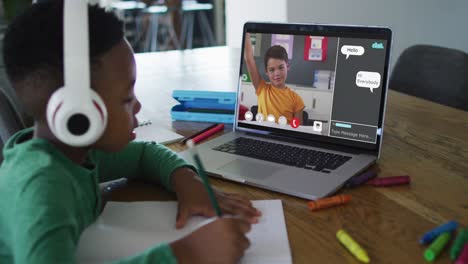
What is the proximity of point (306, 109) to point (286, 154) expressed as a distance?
0.12 meters

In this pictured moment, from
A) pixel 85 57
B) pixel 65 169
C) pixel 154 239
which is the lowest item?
pixel 154 239

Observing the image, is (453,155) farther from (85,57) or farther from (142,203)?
(85,57)

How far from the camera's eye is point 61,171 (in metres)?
0.69

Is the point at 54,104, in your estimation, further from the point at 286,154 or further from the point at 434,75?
the point at 434,75

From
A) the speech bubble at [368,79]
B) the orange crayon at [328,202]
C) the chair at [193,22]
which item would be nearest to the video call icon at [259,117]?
the speech bubble at [368,79]

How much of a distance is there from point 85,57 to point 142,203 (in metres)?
0.32

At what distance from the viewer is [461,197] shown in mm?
823

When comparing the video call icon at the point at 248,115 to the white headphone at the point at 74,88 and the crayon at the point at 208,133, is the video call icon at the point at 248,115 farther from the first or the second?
the white headphone at the point at 74,88

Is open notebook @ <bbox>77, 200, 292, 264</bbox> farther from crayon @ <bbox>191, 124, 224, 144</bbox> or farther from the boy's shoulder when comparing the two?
crayon @ <bbox>191, 124, 224, 144</bbox>

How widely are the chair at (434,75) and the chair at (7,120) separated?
1.25m

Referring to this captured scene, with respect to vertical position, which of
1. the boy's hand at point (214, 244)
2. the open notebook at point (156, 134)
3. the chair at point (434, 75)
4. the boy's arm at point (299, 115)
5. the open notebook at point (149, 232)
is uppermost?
the chair at point (434, 75)

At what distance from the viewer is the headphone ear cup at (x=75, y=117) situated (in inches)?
24.5

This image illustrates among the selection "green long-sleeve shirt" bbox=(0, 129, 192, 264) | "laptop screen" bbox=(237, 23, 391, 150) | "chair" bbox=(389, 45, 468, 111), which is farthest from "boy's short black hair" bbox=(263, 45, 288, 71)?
"chair" bbox=(389, 45, 468, 111)

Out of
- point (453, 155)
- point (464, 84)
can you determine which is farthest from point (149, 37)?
point (453, 155)
